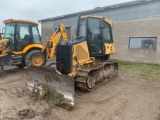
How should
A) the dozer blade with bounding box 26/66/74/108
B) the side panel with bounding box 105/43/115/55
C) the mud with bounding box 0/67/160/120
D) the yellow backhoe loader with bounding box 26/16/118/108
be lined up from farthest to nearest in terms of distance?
the side panel with bounding box 105/43/115/55
the yellow backhoe loader with bounding box 26/16/118/108
the dozer blade with bounding box 26/66/74/108
the mud with bounding box 0/67/160/120

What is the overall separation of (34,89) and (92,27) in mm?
2922

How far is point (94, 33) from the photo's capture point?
629cm

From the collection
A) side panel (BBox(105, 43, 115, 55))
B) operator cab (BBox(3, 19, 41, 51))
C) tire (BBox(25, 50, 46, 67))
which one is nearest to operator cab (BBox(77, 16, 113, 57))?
side panel (BBox(105, 43, 115, 55))

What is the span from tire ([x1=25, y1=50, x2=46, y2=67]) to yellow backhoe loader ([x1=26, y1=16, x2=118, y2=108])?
2659 mm

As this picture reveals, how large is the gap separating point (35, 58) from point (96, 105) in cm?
493

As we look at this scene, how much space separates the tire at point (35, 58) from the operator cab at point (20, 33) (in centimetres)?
54

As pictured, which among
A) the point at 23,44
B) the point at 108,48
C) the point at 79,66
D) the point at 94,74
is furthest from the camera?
the point at 23,44

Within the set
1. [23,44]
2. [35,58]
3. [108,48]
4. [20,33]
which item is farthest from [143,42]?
[20,33]

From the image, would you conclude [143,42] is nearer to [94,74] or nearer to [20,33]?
[94,74]

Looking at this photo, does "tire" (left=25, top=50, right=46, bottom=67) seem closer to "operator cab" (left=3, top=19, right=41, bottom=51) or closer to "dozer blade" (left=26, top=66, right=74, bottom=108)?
"operator cab" (left=3, top=19, right=41, bottom=51)

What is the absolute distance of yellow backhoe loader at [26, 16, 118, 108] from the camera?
15.1 ft

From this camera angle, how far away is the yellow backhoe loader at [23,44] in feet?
25.8

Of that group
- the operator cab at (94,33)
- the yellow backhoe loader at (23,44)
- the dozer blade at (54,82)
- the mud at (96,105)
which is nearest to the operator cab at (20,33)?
the yellow backhoe loader at (23,44)

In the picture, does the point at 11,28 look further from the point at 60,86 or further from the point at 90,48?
the point at 60,86
